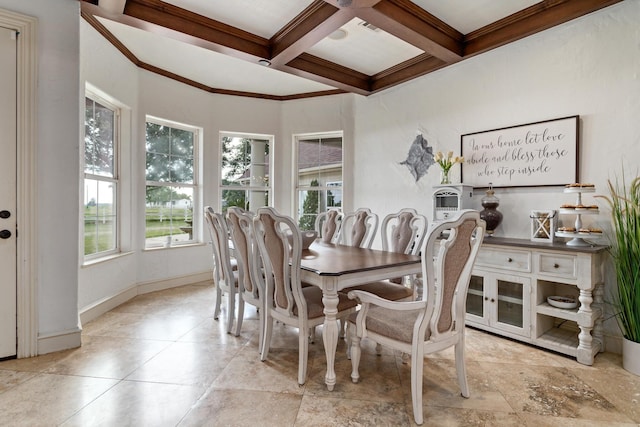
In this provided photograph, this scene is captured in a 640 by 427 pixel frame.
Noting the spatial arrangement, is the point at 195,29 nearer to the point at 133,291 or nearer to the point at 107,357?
the point at 107,357

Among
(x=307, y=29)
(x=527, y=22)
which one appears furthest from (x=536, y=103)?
(x=307, y=29)

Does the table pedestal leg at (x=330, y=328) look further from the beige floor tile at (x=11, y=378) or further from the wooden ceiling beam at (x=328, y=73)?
the wooden ceiling beam at (x=328, y=73)

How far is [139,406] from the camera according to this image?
5.89 feet

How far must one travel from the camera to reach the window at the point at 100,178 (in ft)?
10.8

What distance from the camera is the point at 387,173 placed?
14.3 ft

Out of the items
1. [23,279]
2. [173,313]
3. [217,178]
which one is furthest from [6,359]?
[217,178]

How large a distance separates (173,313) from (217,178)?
7.07ft

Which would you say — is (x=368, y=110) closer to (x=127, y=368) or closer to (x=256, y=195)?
(x=256, y=195)

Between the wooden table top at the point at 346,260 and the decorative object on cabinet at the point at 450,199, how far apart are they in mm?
1052

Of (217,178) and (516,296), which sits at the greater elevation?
(217,178)

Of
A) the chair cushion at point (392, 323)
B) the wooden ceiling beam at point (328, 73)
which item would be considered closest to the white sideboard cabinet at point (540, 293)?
the chair cushion at point (392, 323)

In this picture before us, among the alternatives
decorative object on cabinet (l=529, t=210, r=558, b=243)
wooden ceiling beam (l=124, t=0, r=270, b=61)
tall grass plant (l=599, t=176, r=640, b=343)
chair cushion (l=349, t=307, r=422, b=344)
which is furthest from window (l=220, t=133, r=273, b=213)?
tall grass plant (l=599, t=176, r=640, b=343)

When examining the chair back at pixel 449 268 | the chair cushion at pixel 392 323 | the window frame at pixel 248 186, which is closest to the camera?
the chair back at pixel 449 268

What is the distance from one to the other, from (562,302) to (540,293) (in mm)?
149
